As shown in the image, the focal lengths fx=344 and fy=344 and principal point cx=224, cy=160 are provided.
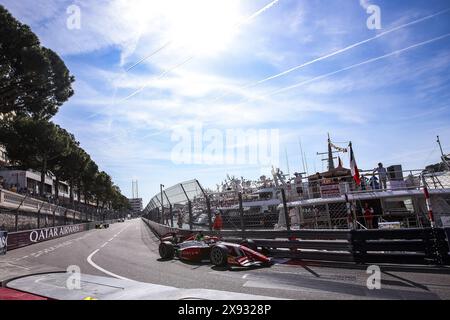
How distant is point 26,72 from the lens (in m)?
26.8

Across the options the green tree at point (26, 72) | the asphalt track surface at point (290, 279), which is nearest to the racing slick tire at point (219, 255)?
the asphalt track surface at point (290, 279)

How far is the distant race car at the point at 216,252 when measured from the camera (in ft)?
29.7

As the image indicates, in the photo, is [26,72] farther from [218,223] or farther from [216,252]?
[216,252]

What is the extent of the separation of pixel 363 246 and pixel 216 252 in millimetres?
3869

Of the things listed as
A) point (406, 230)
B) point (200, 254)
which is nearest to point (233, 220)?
point (200, 254)

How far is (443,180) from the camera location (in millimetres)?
16031

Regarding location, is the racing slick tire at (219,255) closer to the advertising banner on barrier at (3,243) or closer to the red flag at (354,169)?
the red flag at (354,169)

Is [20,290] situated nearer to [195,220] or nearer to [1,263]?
[1,263]

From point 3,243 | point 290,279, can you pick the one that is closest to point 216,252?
point 290,279

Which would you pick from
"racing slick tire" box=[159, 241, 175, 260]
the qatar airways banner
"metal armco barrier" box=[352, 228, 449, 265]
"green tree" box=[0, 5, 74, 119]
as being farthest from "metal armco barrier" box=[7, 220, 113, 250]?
"metal armco barrier" box=[352, 228, 449, 265]

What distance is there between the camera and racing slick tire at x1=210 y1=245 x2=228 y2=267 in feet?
30.4

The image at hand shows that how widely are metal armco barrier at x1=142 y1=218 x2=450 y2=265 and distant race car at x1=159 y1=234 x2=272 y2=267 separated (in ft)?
3.37

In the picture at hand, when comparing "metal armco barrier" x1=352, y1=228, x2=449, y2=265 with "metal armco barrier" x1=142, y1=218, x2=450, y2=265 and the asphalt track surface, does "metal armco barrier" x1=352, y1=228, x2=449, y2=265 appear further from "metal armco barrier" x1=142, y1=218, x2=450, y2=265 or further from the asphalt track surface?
the asphalt track surface

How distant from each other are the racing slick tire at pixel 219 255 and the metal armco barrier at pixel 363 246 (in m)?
1.69
